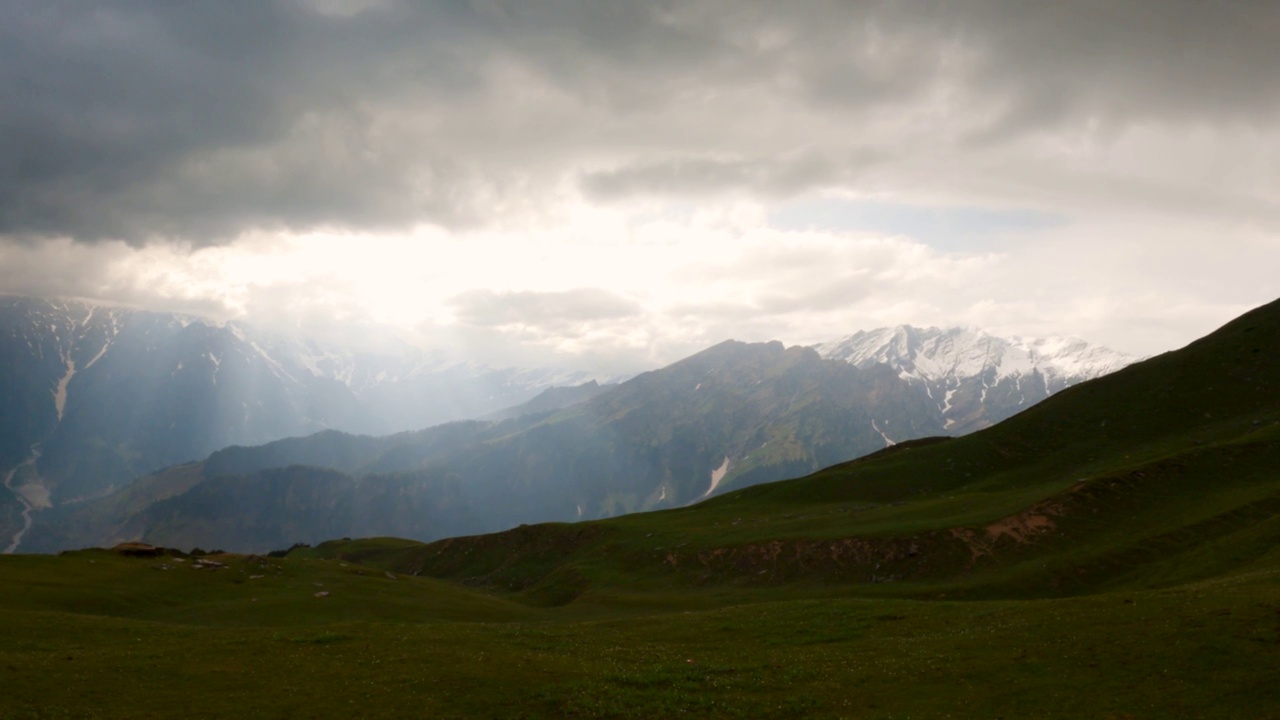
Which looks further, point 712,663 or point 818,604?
point 818,604

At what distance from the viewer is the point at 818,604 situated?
5475cm

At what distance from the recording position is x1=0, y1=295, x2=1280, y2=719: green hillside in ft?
101

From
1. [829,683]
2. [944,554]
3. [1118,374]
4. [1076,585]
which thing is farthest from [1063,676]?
[1118,374]

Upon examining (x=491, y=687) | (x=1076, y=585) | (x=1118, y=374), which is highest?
(x=1118, y=374)

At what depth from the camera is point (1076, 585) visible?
66.0m

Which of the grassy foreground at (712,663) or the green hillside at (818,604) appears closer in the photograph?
the grassy foreground at (712,663)

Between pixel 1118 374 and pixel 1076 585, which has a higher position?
pixel 1118 374

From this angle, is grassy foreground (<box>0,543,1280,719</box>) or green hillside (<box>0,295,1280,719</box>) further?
green hillside (<box>0,295,1280,719</box>)

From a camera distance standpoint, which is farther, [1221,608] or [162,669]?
[162,669]

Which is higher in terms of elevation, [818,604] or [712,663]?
[712,663]

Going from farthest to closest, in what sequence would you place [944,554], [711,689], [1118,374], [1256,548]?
[1118,374] < [944,554] < [1256,548] < [711,689]

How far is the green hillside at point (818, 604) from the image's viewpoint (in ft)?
101

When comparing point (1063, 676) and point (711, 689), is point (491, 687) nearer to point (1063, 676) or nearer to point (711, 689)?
point (711, 689)

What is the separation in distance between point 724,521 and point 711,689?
86.9 m
